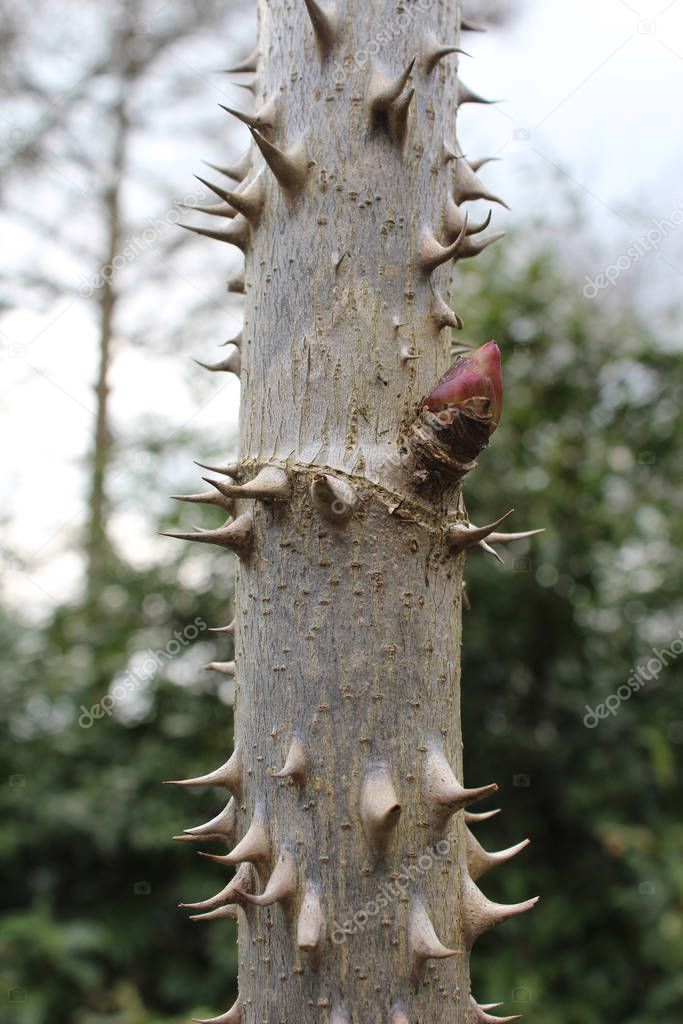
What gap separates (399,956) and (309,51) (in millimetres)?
1212

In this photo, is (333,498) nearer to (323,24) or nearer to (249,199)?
(249,199)

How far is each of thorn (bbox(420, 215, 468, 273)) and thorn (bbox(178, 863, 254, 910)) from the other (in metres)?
0.83

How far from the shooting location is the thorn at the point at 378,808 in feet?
3.19

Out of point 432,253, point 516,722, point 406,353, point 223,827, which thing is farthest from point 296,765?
point 516,722

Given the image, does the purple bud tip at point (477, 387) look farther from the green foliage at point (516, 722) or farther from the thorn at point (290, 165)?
the green foliage at point (516, 722)

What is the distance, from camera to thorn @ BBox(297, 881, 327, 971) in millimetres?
974

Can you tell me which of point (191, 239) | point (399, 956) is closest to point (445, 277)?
point (399, 956)

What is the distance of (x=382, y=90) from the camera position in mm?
1166

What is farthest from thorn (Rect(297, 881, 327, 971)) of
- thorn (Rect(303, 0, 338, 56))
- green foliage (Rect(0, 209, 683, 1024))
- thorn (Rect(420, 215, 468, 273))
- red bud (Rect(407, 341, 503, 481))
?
green foliage (Rect(0, 209, 683, 1024))

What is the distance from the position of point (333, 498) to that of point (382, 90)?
574 millimetres

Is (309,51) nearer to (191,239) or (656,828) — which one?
(656,828)

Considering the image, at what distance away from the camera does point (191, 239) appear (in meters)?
7.00

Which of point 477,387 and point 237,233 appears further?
point 237,233

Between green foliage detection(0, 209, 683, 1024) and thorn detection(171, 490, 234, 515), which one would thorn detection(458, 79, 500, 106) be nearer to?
thorn detection(171, 490, 234, 515)
